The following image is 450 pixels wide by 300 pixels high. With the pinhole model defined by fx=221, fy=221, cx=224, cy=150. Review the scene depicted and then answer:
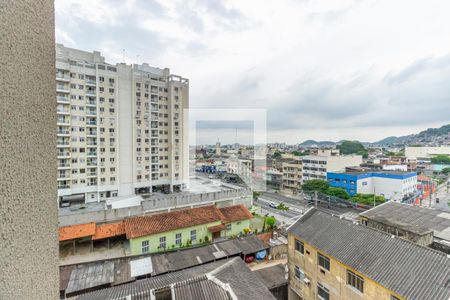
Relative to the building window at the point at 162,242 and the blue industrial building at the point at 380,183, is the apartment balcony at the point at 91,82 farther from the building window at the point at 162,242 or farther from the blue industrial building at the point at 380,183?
the blue industrial building at the point at 380,183

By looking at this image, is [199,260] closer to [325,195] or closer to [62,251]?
[62,251]

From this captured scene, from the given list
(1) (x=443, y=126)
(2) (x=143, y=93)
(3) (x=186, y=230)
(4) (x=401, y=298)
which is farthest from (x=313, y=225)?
(1) (x=443, y=126)

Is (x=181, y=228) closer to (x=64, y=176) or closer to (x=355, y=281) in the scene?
(x=355, y=281)

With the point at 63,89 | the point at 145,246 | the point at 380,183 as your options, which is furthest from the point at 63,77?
the point at 380,183

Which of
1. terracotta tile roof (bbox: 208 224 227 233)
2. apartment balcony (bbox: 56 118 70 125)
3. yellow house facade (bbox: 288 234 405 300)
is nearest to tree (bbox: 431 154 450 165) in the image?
terracotta tile roof (bbox: 208 224 227 233)

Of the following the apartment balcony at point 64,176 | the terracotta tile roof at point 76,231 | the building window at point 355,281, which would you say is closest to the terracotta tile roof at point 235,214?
the terracotta tile roof at point 76,231

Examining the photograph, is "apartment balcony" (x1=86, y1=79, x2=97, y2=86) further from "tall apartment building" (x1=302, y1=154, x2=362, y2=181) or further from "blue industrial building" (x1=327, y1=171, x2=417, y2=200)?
"blue industrial building" (x1=327, y1=171, x2=417, y2=200)
